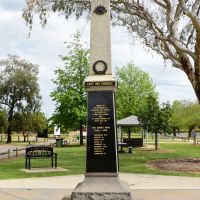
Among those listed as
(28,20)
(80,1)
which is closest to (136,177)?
(28,20)

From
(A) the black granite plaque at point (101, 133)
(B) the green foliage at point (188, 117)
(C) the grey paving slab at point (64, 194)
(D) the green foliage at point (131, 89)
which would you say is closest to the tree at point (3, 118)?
(D) the green foliage at point (131, 89)

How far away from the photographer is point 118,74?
6894 centimetres

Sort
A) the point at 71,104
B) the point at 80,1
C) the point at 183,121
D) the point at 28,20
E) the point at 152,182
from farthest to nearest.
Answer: the point at 183,121 < the point at 71,104 < the point at 80,1 < the point at 28,20 < the point at 152,182

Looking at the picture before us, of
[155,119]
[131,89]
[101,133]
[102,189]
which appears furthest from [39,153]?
[131,89]

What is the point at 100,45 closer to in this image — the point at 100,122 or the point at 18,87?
the point at 100,122

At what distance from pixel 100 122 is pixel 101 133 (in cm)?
26

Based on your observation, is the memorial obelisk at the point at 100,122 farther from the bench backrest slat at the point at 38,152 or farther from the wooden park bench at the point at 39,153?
the bench backrest slat at the point at 38,152

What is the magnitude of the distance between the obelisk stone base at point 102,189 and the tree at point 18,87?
187 feet

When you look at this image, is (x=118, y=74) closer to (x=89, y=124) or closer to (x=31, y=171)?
(x=31, y=171)

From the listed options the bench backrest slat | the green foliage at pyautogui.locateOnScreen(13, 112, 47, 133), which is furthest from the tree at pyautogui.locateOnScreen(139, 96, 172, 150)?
the green foliage at pyautogui.locateOnScreen(13, 112, 47, 133)

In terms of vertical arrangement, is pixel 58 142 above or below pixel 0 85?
below

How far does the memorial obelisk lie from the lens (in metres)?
11.2

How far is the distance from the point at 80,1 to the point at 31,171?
9.77 meters

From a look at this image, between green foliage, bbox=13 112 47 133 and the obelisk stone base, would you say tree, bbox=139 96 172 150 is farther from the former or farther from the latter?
green foliage, bbox=13 112 47 133
